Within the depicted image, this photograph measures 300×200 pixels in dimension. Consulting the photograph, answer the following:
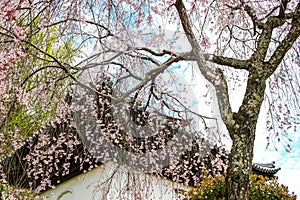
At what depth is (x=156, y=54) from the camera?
4555 millimetres

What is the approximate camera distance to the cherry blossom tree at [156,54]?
346 cm

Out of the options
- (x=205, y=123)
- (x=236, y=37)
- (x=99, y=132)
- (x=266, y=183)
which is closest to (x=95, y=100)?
(x=99, y=132)

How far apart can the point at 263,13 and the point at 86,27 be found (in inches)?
80.3

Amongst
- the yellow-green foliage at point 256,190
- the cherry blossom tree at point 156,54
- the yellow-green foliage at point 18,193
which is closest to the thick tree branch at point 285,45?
the cherry blossom tree at point 156,54

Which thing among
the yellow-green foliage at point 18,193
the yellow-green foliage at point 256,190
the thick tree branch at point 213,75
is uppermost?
the thick tree branch at point 213,75

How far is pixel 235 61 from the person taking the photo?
399 centimetres

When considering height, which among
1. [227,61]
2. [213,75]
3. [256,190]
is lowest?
[256,190]

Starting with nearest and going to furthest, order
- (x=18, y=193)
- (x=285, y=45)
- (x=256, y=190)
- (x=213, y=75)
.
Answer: (x=213, y=75) → (x=285, y=45) → (x=256, y=190) → (x=18, y=193)

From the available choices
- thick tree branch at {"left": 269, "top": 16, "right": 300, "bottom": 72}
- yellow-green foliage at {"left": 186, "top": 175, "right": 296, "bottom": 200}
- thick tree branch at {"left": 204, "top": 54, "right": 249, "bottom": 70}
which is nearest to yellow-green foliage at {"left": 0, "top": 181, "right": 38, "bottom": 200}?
yellow-green foliage at {"left": 186, "top": 175, "right": 296, "bottom": 200}

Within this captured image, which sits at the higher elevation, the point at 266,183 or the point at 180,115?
the point at 180,115

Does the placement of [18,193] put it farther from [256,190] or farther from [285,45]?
[285,45]

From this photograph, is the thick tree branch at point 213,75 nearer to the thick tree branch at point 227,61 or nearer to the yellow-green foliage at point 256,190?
the thick tree branch at point 227,61

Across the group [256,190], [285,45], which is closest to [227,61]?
[285,45]

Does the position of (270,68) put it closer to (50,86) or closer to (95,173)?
(50,86)
